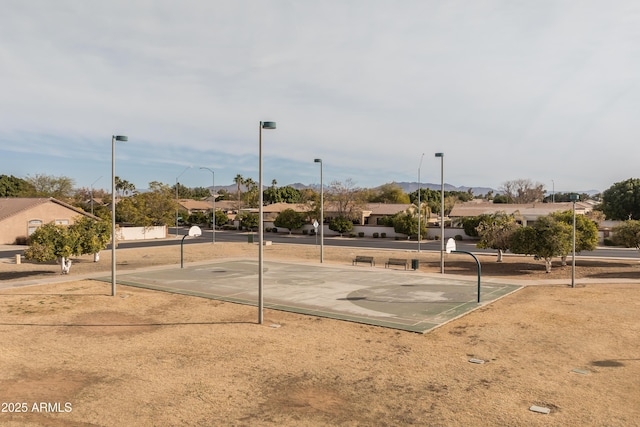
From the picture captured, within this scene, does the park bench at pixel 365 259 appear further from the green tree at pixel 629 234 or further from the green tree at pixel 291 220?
the green tree at pixel 291 220

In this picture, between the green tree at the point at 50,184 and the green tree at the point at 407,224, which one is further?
the green tree at the point at 50,184

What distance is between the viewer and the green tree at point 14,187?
326ft

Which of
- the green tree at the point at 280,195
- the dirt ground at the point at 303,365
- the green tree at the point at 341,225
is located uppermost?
the green tree at the point at 280,195

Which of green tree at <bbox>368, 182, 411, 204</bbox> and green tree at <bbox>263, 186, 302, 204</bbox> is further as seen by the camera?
green tree at <bbox>263, 186, 302, 204</bbox>

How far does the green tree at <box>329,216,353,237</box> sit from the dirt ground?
5177cm

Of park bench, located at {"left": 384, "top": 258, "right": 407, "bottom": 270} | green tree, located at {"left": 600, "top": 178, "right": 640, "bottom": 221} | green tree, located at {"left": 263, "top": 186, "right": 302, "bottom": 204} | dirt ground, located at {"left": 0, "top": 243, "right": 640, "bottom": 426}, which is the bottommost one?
dirt ground, located at {"left": 0, "top": 243, "right": 640, "bottom": 426}

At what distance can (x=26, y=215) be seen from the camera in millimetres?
57531

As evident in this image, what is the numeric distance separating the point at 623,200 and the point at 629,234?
170 feet

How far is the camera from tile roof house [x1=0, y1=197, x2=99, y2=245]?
5597 cm

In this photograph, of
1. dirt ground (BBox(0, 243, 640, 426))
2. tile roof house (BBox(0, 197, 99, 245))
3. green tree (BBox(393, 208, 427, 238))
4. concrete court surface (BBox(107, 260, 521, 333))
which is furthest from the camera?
green tree (BBox(393, 208, 427, 238))

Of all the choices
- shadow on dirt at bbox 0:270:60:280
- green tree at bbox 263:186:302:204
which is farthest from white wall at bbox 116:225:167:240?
green tree at bbox 263:186:302:204

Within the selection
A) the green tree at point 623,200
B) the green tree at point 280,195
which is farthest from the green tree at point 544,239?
the green tree at point 280,195

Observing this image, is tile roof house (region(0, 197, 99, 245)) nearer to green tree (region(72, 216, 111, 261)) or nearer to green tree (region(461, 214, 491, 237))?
green tree (region(72, 216, 111, 261))

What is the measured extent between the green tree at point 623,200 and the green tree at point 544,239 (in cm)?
5416
